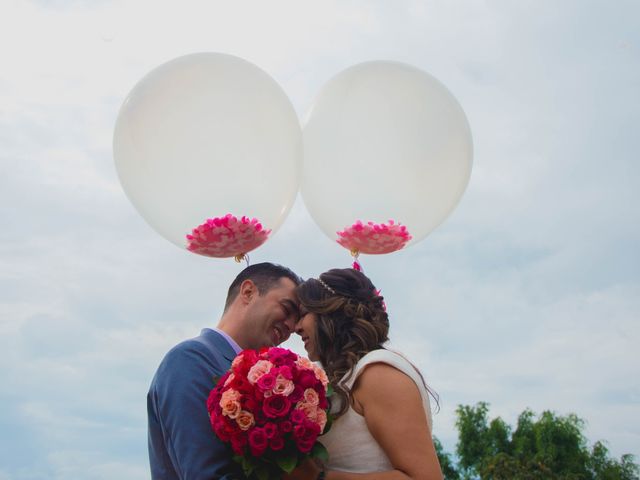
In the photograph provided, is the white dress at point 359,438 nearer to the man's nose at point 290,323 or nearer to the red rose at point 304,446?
the red rose at point 304,446

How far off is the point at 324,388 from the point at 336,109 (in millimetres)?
1931

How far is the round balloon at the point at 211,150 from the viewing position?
4.39 metres

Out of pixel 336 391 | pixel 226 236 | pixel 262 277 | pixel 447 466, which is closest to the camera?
pixel 336 391

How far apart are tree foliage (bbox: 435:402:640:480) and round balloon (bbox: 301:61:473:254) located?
1221 inches

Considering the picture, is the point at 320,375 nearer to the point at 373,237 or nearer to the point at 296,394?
the point at 296,394

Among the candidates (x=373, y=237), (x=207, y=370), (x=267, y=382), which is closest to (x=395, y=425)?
(x=267, y=382)

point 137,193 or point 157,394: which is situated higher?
point 137,193

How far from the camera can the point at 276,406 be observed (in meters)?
3.58

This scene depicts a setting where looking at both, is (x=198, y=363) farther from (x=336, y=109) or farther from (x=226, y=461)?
(x=336, y=109)

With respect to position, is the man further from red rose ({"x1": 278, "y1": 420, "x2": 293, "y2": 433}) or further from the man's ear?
red rose ({"x1": 278, "y1": 420, "x2": 293, "y2": 433})

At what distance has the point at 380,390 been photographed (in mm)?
3762

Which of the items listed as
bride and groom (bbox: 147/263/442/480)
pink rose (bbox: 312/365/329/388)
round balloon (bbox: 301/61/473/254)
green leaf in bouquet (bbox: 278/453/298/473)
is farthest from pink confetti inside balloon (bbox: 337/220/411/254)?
green leaf in bouquet (bbox: 278/453/298/473)

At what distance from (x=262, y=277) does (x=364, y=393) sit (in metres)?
1.30

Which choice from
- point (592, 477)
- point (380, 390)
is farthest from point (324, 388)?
point (592, 477)
